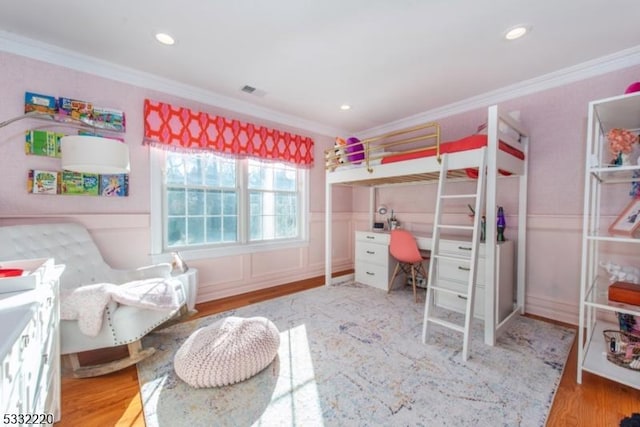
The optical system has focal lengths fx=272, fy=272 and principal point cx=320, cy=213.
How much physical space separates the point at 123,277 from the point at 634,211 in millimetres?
3804

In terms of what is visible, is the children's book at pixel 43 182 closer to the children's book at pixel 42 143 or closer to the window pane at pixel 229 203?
the children's book at pixel 42 143

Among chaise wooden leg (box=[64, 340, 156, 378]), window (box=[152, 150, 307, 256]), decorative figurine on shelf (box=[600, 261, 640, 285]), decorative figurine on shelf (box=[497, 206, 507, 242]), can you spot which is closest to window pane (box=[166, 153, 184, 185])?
window (box=[152, 150, 307, 256])

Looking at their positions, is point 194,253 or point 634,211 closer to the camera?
point 634,211

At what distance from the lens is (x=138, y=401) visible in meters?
1.56

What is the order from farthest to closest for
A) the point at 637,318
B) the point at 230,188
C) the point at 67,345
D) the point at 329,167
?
the point at 329,167
the point at 230,188
the point at 637,318
the point at 67,345

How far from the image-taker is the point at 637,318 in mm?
1856

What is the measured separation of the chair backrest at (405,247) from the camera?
3.01m

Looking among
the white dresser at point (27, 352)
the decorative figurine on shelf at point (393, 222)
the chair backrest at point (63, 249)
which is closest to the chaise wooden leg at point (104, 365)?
the white dresser at point (27, 352)

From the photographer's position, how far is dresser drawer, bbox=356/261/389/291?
11.4 feet

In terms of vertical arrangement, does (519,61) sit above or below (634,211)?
above

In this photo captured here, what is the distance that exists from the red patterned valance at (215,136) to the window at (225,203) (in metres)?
0.14

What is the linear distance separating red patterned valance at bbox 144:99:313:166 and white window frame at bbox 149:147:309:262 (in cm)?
19

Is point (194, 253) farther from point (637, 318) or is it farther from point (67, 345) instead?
point (637, 318)

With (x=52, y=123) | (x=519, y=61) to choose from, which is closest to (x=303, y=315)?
(x=52, y=123)
